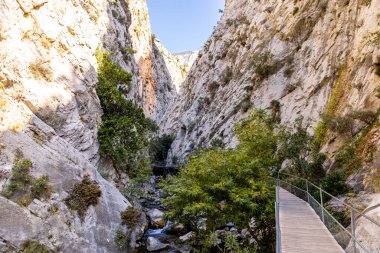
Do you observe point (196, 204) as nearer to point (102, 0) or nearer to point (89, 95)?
point (89, 95)

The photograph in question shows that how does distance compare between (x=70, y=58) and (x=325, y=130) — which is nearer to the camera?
(x=325, y=130)

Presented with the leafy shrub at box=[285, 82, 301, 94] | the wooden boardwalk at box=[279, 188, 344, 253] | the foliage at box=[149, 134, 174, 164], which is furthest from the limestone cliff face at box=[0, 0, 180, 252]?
the foliage at box=[149, 134, 174, 164]

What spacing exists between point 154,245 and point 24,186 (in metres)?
7.21

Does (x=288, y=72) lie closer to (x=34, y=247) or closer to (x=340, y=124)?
(x=340, y=124)

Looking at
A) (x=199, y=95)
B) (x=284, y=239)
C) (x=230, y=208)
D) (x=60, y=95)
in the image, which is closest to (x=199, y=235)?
(x=230, y=208)

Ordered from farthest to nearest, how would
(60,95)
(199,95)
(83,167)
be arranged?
1. (199,95)
2. (60,95)
3. (83,167)

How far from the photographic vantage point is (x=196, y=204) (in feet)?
36.0

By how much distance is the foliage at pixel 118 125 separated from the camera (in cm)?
2192

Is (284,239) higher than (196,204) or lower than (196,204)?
lower

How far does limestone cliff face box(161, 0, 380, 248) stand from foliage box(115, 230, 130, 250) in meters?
11.1

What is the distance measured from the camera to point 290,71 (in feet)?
89.9

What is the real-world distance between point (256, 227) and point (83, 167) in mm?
10045

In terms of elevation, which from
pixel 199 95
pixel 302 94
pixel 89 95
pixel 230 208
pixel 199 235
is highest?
pixel 199 95

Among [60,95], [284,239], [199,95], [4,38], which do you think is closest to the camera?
[284,239]
